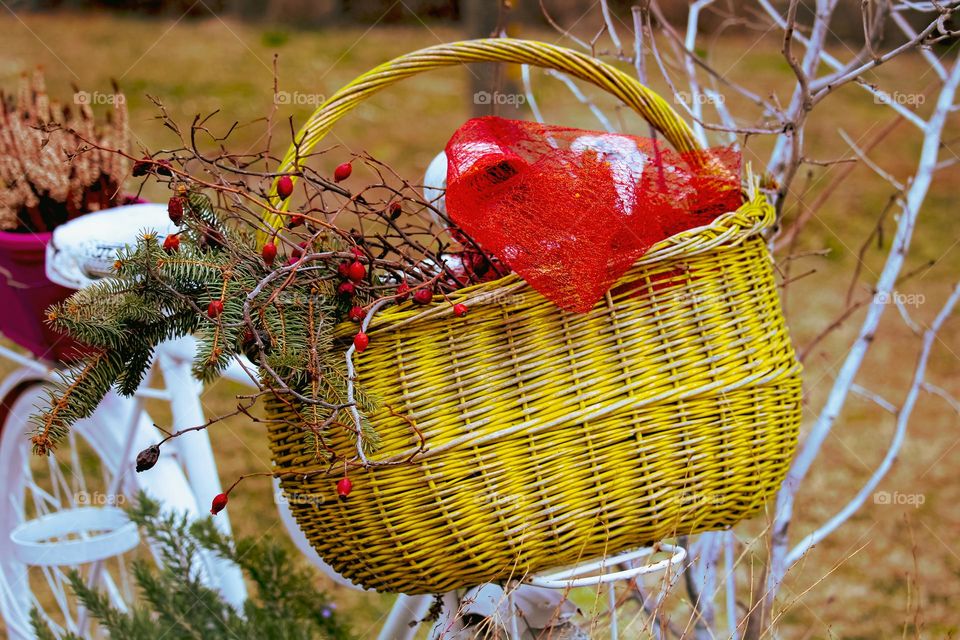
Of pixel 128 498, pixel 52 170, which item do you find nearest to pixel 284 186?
pixel 52 170

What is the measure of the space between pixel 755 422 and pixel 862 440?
2.62 meters

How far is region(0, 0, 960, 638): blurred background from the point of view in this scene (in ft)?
9.21

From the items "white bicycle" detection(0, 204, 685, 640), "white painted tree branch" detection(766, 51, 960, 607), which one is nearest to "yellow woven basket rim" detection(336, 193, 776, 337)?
"white bicycle" detection(0, 204, 685, 640)

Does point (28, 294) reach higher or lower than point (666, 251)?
higher

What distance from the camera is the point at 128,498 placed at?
1762 mm

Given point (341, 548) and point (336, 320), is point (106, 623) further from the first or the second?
point (336, 320)

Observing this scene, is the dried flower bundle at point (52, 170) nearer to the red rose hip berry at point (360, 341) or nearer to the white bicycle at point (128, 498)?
the white bicycle at point (128, 498)

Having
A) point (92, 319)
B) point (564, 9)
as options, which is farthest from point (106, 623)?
point (564, 9)

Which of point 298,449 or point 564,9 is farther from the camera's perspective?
point 564,9

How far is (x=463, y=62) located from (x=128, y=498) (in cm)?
111

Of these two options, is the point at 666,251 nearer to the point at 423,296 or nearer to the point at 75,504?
the point at 423,296

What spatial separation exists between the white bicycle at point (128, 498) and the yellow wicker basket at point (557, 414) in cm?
7

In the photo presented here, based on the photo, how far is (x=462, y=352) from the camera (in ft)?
3.16

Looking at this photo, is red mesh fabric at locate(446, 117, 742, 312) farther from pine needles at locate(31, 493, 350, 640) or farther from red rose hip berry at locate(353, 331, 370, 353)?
pine needles at locate(31, 493, 350, 640)
